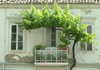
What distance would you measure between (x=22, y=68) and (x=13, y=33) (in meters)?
2.27

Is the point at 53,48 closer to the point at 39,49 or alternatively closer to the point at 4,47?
the point at 39,49

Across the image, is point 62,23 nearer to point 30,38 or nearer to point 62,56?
point 62,56

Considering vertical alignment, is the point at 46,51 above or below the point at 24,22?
below

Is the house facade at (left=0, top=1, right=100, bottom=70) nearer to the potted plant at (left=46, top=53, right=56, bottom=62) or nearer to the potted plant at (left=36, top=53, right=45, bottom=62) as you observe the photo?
the potted plant at (left=36, top=53, right=45, bottom=62)

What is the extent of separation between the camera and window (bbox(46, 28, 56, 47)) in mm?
14414

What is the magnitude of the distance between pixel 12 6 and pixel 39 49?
3.26 metres

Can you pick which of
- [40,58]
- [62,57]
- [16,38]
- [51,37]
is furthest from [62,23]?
[16,38]

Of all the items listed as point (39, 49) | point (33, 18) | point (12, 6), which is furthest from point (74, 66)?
point (12, 6)

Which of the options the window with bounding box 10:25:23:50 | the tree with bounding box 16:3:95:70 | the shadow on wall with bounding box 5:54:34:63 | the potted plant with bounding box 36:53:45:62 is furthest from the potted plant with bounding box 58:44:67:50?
the window with bounding box 10:25:23:50

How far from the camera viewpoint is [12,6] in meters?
14.4

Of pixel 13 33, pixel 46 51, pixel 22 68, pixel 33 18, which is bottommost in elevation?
pixel 22 68

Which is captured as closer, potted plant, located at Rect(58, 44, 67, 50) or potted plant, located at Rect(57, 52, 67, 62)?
potted plant, located at Rect(57, 52, 67, 62)

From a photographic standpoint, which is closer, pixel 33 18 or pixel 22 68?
pixel 33 18

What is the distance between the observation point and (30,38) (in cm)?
1430
